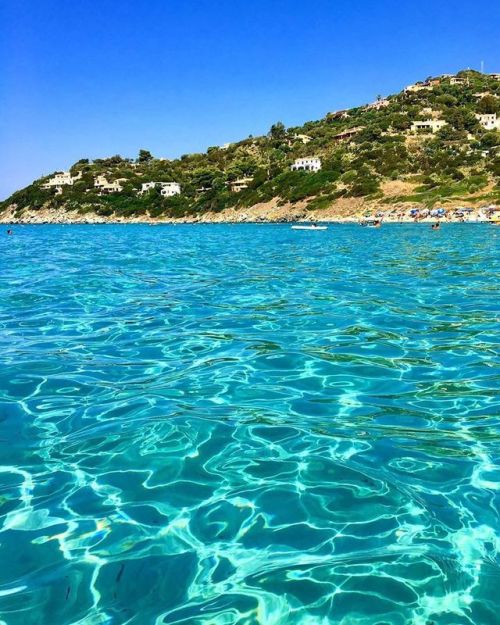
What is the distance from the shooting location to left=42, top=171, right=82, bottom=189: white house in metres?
142

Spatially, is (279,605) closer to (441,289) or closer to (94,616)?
(94,616)

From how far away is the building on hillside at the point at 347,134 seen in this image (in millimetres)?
110875

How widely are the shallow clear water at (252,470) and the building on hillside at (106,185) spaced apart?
122461 millimetres

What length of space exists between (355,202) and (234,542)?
240ft

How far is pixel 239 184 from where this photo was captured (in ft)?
332

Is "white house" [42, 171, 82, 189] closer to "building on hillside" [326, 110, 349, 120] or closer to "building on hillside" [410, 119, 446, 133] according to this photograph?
"building on hillside" [326, 110, 349, 120]

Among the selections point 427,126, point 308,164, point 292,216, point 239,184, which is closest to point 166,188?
point 239,184

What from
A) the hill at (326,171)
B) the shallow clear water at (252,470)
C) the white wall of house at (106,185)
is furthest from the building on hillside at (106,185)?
the shallow clear water at (252,470)

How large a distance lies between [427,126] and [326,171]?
2685 cm

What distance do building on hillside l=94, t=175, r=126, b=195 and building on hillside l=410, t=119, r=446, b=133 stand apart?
2518 inches

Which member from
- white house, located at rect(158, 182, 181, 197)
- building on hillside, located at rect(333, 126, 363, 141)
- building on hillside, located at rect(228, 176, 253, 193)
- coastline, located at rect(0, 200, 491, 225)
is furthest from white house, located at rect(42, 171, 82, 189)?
building on hillside, located at rect(333, 126, 363, 141)

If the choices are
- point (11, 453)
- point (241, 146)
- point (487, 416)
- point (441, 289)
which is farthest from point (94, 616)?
point (241, 146)

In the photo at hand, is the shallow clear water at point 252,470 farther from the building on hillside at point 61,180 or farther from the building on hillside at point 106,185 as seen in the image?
the building on hillside at point 61,180

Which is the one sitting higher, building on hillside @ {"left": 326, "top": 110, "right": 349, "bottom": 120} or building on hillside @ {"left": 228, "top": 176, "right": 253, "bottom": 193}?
building on hillside @ {"left": 326, "top": 110, "right": 349, "bottom": 120}
